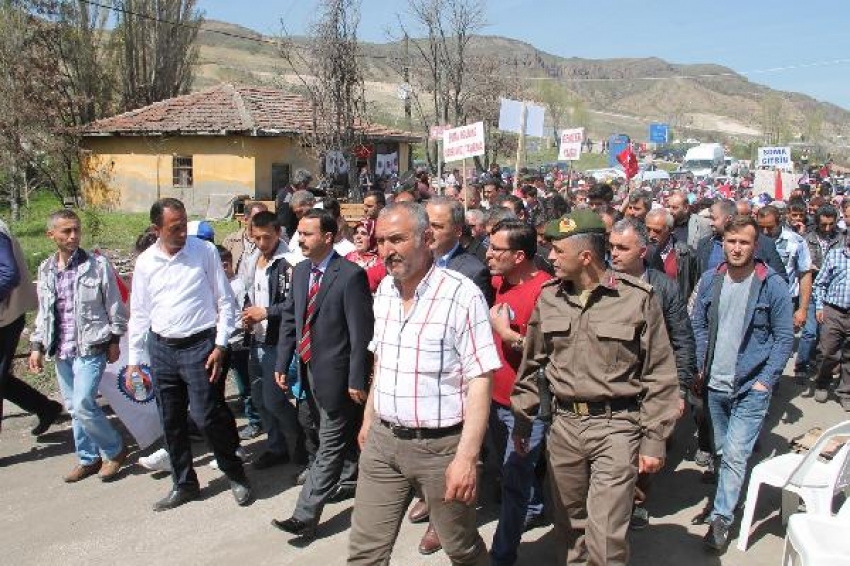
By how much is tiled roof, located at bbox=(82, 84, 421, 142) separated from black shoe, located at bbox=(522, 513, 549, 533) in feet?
63.3

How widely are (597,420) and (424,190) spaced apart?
1023 centimetres

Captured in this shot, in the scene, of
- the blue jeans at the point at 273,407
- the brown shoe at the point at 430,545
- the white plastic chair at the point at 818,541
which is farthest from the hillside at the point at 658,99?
the white plastic chair at the point at 818,541

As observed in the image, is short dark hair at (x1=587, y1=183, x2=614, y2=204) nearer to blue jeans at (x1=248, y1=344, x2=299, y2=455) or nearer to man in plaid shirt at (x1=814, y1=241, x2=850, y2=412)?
man in plaid shirt at (x1=814, y1=241, x2=850, y2=412)

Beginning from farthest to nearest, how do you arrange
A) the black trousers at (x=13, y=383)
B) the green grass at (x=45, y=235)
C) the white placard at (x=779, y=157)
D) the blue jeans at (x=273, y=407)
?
the white placard at (x=779, y=157)
the green grass at (x=45, y=235)
the black trousers at (x=13, y=383)
the blue jeans at (x=273, y=407)

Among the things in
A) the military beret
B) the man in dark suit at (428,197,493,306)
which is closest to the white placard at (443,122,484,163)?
the man in dark suit at (428,197,493,306)

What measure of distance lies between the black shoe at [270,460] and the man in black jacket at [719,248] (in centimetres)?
405

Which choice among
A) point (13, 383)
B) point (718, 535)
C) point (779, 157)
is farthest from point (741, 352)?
point (779, 157)

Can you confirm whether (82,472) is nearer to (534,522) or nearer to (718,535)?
(534,522)

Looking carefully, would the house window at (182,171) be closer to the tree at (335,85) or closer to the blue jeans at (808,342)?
the tree at (335,85)

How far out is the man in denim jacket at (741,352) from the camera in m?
4.34

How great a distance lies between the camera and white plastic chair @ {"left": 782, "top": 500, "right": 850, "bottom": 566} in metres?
2.92

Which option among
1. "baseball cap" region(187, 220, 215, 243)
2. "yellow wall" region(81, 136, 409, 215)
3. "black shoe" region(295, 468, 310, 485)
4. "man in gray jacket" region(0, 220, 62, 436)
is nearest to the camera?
"black shoe" region(295, 468, 310, 485)

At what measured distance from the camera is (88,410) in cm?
553

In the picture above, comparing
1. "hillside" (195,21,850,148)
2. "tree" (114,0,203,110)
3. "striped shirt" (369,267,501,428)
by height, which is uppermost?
"hillside" (195,21,850,148)
